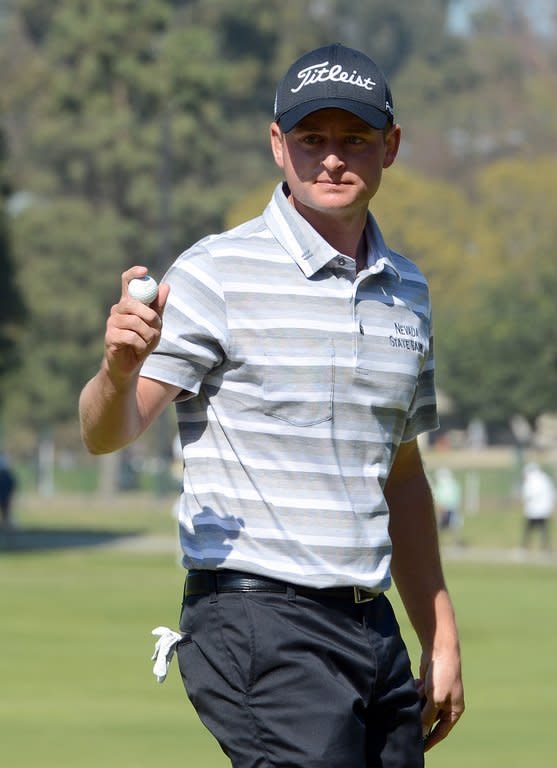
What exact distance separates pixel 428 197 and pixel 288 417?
67700 mm

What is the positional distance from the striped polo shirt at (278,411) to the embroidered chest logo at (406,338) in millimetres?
96

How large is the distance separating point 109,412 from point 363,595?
2.58 feet

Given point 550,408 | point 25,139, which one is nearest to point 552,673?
point 550,408

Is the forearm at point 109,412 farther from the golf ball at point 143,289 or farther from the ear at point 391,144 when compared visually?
the ear at point 391,144

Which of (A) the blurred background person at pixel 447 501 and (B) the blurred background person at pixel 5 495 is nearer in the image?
(A) the blurred background person at pixel 447 501

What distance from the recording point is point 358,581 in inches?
165

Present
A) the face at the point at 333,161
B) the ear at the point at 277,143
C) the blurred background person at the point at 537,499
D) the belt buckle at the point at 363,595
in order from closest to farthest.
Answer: the belt buckle at the point at 363,595 < the face at the point at 333,161 < the ear at the point at 277,143 < the blurred background person at the point at 537,499

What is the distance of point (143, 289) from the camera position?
3725mm

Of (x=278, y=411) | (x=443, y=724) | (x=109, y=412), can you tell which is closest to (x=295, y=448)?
(x=278, y=411)

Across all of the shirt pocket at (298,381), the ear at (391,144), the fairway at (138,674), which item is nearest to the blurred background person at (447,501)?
the fairway at (138,674)

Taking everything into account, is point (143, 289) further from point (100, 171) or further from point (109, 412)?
point (100, 171)

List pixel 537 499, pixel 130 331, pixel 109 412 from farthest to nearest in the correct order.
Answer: pixel 537 499 → pixel 109 412 → pixel 130 331

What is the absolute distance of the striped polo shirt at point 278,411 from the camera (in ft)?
13.5

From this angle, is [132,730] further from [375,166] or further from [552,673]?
[375,166]
